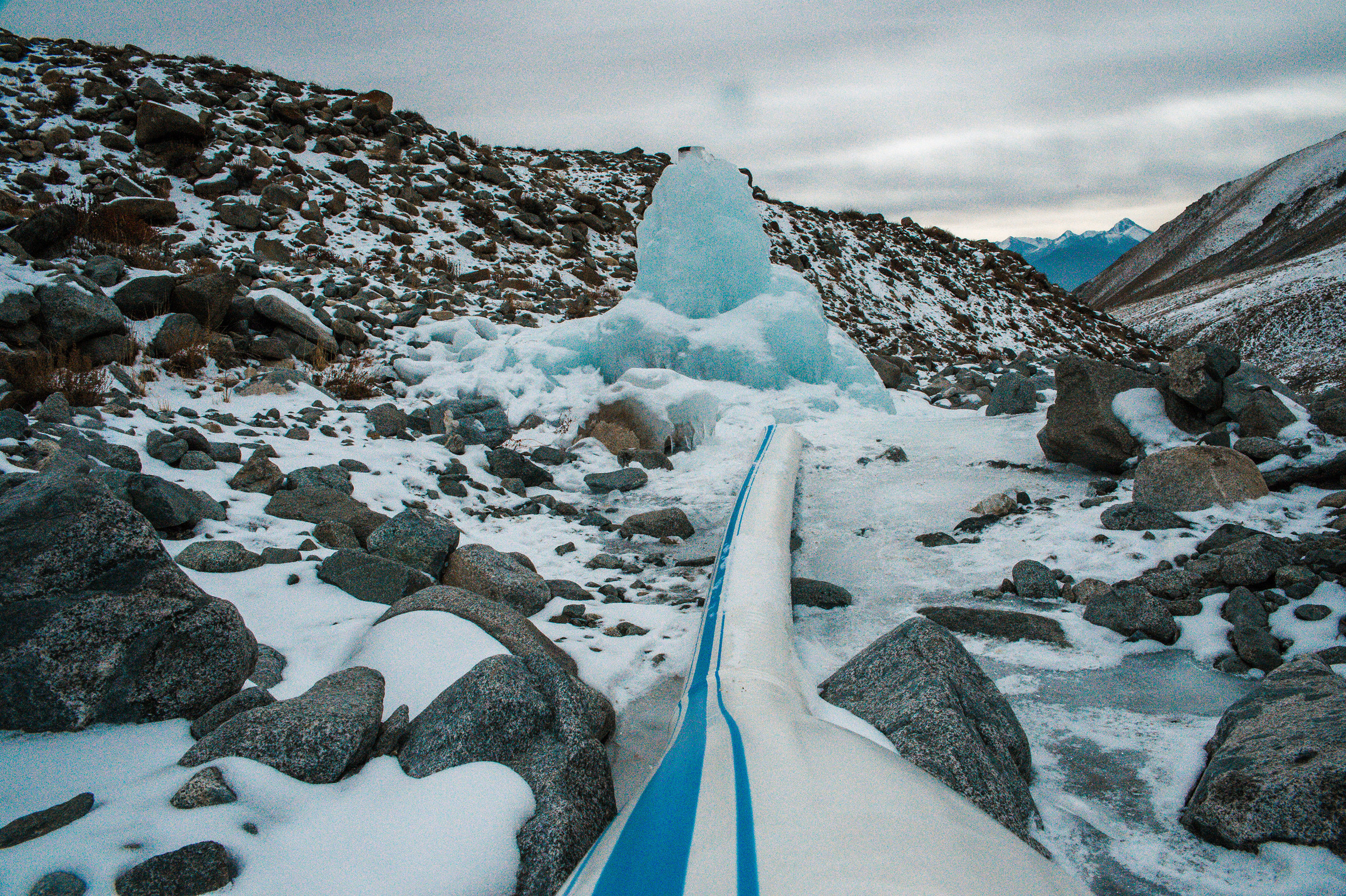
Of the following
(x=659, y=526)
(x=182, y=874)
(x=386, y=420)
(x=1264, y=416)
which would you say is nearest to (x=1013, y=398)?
(x=1264, y=416)

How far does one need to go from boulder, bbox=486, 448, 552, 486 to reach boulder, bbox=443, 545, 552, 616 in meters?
2.21

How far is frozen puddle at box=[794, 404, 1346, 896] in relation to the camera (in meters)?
1.66

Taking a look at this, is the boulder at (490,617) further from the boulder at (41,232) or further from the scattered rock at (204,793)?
the boulder at (41,232)

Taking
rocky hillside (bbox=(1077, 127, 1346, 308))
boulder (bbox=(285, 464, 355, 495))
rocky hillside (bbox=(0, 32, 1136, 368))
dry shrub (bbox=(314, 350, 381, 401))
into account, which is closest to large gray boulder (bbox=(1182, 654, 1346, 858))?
boulder (bbox=(285, 464, 355, 495))

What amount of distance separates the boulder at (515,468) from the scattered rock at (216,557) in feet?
8.94

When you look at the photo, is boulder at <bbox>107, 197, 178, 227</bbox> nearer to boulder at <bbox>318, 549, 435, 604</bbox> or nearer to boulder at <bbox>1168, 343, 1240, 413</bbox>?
boulder at <bbox>318, 549, 435, 604</bbox>

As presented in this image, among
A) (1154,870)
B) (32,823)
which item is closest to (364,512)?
(32,823)

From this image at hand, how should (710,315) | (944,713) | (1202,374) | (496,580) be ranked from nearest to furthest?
(944,713)
(496,580)
(1202,374)
(710,315)

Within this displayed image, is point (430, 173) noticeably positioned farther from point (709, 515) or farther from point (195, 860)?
point (195, 860)

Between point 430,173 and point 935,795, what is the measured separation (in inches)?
768

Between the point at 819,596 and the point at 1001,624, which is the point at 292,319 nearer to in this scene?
the point at 819,596

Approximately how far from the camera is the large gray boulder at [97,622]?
165cm

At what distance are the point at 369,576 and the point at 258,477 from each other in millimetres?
1548

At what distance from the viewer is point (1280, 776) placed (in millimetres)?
1617
